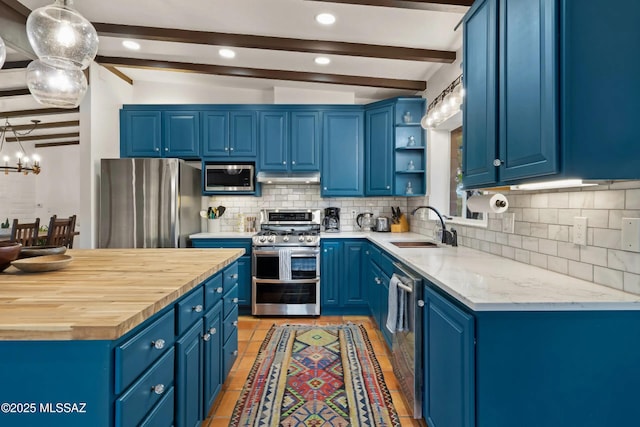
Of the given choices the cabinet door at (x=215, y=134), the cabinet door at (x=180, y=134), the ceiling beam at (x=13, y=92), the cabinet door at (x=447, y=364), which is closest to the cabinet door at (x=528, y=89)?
the cabinet door at (x=447, y=364)

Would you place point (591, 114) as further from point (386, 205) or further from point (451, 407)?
point (386, 205)

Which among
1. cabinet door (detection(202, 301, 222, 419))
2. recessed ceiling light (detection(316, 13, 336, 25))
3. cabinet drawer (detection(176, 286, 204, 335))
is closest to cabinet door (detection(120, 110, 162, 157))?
recessed ceiling light (detection(316, 13, 336, 25))

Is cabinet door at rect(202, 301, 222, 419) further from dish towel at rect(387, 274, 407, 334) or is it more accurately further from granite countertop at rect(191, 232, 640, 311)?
granite countertop at rect(191, 232, 640, 311)

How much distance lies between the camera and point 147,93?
4.41 meters

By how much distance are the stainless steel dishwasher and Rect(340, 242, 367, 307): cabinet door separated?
63.7 inches

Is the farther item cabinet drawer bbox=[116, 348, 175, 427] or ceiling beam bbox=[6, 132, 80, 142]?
ceiling beam bbox=[6, 132, 80, 142]

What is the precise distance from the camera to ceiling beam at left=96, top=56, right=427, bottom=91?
3807 mm

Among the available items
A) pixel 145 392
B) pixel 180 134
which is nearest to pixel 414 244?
pixel 145 392

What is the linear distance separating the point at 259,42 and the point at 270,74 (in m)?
0.71

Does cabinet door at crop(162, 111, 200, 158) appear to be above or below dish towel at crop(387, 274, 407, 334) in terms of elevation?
above

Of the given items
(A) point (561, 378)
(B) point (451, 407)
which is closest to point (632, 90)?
(A) point (561, 378)

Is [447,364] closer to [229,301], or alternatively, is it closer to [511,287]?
[511,287]

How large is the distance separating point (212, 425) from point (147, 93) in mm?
4040

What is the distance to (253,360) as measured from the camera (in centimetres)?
278
